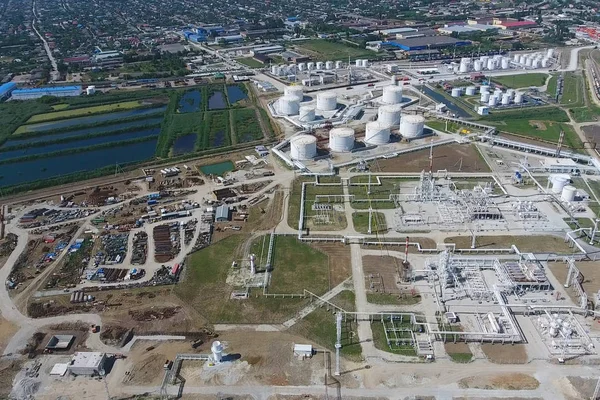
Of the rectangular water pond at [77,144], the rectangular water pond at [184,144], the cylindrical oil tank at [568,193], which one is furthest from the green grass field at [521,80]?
the rectangular water pond at [77,144]

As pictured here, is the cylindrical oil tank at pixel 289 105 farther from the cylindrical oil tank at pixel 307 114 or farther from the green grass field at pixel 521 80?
the green grass field at pixel 521 80

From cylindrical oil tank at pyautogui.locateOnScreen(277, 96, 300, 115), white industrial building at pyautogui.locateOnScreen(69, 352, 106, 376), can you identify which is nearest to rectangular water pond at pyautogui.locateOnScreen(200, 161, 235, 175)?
cylindrical oil tank at pyautogui.locateOnScreen(277, 96, 300, 115)

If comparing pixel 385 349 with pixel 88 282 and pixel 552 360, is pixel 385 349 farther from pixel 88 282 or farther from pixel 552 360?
pixel 88 282

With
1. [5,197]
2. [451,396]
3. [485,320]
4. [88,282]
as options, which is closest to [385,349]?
[451,396]

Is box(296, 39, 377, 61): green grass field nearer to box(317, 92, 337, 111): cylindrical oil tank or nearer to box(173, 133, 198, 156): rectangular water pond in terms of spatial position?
box(317, 92, 337, 111): cylindrical oil tank

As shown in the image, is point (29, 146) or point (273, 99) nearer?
point (29, 146)
